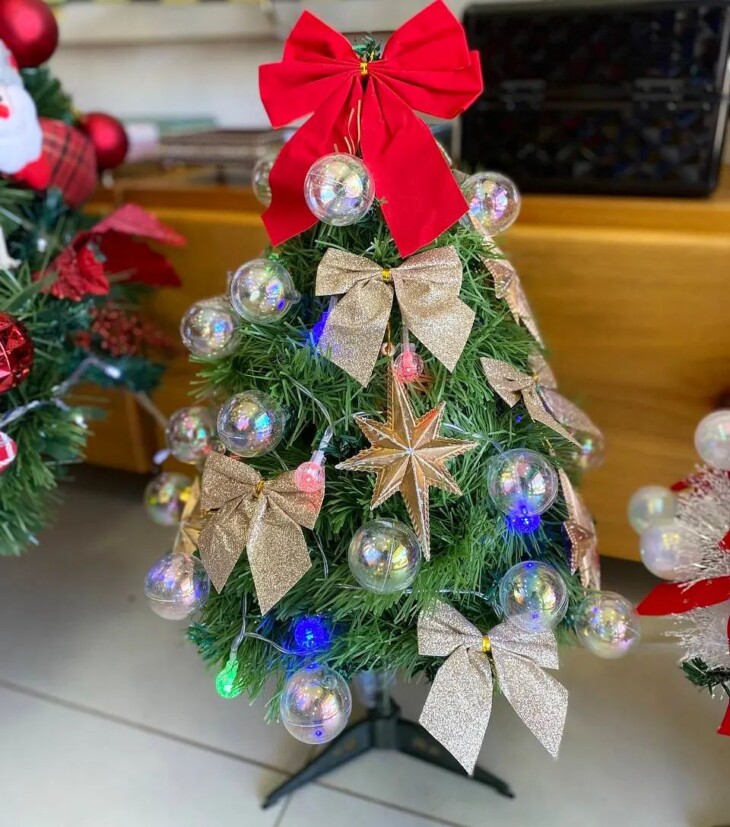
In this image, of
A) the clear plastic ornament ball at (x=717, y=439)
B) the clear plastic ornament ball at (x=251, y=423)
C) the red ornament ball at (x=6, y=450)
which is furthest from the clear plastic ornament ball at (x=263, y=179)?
the clear plastic ornament ball at (x=717, y=439)

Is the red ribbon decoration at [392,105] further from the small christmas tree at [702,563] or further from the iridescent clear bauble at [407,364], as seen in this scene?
the small christmas tree at [702,563]

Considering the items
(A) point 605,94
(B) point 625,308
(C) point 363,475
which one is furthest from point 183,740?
(A) point 605,94

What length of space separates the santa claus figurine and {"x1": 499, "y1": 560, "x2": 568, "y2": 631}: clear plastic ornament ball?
1.85ft

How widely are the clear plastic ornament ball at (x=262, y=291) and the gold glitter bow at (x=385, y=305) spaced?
0.10 ft

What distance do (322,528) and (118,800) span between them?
1.19ft

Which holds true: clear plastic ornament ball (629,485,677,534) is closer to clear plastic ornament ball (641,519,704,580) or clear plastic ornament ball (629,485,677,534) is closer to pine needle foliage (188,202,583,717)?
clear plastic ornament ball (641,519,704,580)

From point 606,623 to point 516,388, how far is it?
19 centimetres

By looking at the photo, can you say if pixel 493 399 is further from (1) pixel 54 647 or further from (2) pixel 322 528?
(1) pixel 54 647

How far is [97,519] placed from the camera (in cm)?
106

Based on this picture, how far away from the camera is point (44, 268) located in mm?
701

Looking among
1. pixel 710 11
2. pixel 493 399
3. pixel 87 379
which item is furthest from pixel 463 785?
pixel 710 11

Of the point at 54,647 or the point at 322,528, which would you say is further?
the point at 54,647

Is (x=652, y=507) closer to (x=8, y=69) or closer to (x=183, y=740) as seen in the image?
(x=183, y=740)

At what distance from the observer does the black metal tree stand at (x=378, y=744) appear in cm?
65
